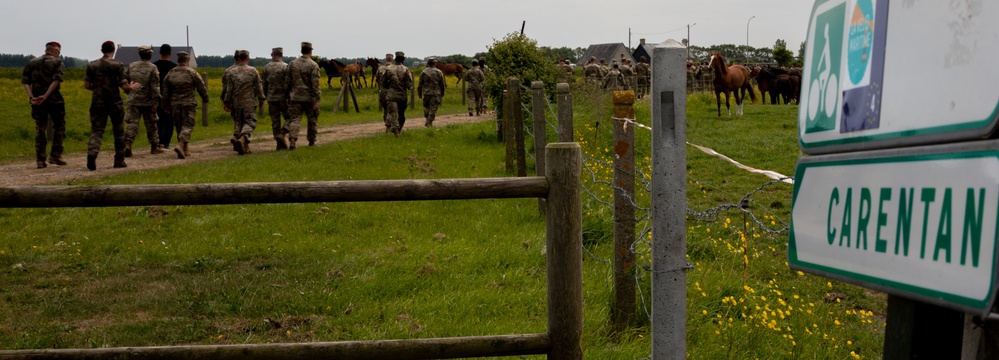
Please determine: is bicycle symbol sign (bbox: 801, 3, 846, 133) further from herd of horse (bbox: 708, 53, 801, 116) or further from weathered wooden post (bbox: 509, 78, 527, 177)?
herd of horse (bbox: 708, 53, 801, 116)

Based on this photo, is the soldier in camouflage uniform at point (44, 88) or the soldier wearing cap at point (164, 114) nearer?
the soldier in camouflage uniform at point (44, 88)

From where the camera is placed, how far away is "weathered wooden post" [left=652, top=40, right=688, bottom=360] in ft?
8.96

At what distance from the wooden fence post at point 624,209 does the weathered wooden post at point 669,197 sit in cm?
195

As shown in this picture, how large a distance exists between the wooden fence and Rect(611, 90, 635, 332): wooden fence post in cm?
154

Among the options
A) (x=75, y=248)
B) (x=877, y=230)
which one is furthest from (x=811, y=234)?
(x=75, y=248)

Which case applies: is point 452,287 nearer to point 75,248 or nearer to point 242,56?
point 75,248

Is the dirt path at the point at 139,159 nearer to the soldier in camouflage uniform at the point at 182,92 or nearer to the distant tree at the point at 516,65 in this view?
the soldier in camouflage uniform at the point at 182,92

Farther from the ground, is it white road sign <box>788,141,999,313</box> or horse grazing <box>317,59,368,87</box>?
white road sign <box>788,141,999,313</box>

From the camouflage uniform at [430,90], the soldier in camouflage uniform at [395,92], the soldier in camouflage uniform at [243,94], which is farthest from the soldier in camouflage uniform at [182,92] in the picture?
the camouflage uniform at [430,90]

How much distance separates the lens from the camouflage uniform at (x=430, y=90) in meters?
24.6

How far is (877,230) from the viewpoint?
1.51 m

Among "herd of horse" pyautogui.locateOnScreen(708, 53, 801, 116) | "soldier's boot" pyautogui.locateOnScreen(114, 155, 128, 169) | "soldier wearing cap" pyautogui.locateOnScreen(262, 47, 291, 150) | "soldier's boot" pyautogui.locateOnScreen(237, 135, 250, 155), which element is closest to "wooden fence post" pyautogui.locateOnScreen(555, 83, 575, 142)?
"soldier's boot" pyautogui.locateOnScreen(114, 155, 128, 169)

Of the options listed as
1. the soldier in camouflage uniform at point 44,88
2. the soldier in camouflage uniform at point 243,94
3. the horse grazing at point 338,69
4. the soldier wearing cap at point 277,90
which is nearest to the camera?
the soldier in camouflage uniform at point 44,88

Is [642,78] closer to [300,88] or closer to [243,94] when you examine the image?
[300,88]
